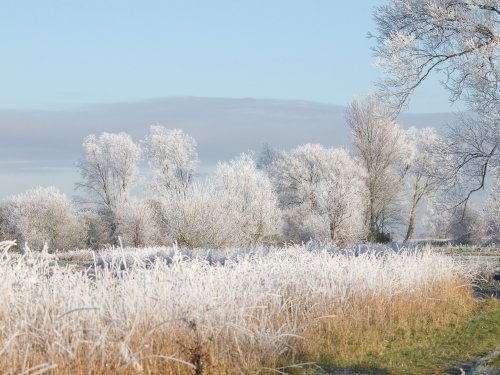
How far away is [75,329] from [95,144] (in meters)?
46.7

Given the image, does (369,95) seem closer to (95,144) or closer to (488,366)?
(95,144)

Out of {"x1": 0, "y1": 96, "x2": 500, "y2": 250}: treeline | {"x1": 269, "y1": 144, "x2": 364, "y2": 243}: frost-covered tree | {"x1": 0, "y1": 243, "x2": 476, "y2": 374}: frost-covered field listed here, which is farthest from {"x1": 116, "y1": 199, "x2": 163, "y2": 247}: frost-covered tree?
{"x1": 0, "y1": 243, "x2": 476, "y2": 374}: frost-covered field

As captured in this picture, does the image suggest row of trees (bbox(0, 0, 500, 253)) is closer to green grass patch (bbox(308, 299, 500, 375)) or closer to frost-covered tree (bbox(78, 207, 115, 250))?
frost-covered tree (bbox(78, 207, 115, 250))

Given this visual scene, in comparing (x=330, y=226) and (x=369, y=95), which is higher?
(x=369, y=95)

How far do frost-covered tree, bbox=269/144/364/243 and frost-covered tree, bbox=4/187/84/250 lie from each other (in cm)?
1591

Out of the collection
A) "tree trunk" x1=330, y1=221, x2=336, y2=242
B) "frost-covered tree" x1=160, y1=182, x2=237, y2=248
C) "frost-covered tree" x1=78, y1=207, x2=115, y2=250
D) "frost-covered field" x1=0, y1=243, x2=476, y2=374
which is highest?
"frost-covered field" x1=0, y1=243, x2=476, y2=374

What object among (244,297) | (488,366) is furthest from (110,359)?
(488,366)

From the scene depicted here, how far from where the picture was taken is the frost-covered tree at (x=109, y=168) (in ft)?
164

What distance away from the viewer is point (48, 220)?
154ft

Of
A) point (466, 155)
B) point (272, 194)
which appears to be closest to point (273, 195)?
point (272, 194)

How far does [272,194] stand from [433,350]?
3530 centimetres

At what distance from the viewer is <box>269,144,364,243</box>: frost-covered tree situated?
40.2 m

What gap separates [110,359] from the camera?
6.05m

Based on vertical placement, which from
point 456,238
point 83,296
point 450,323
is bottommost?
point 456,238
